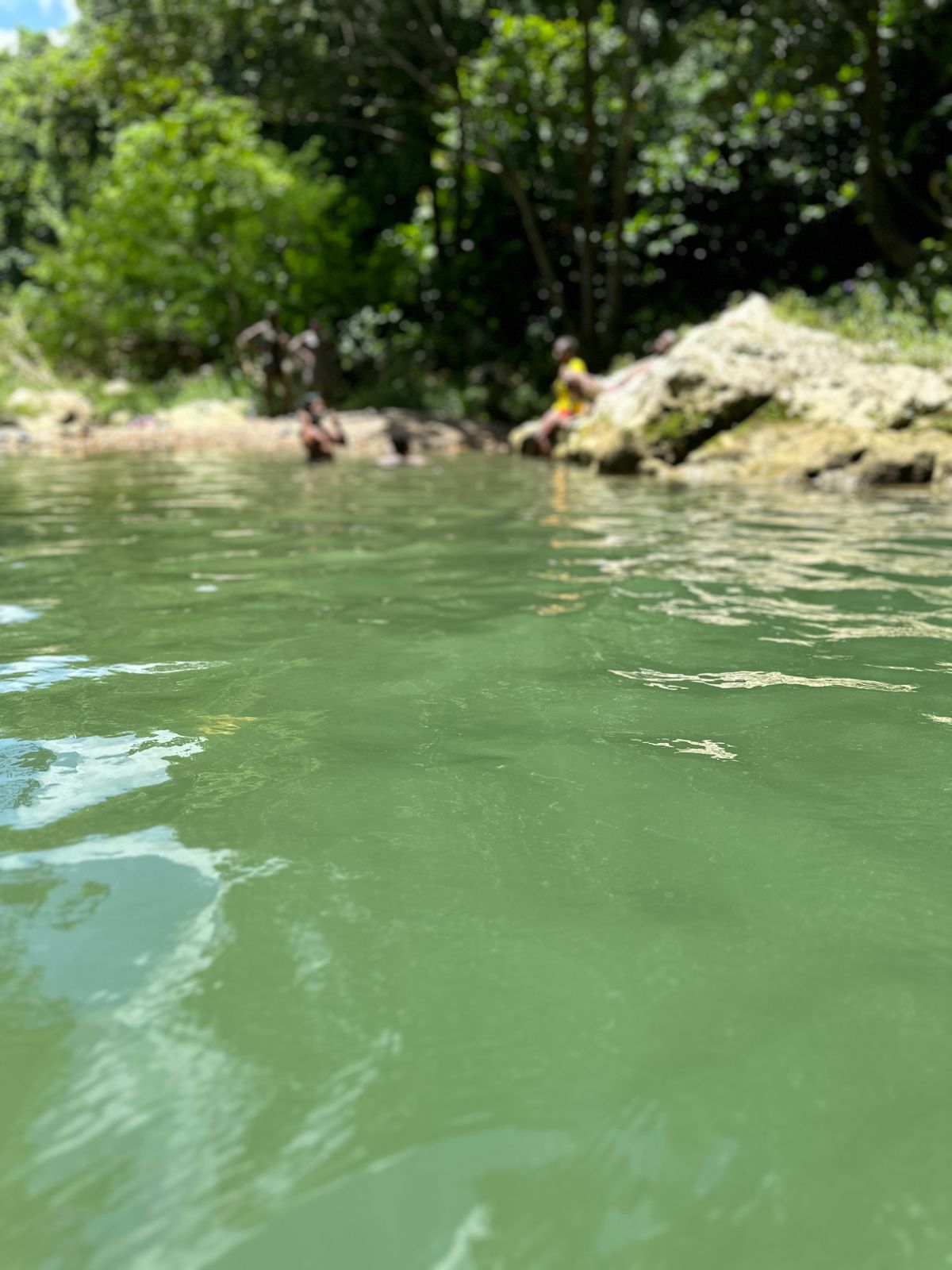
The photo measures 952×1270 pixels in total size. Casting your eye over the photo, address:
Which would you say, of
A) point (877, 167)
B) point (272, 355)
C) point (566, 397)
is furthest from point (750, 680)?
point (272, 355)

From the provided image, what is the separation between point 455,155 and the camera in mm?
19000

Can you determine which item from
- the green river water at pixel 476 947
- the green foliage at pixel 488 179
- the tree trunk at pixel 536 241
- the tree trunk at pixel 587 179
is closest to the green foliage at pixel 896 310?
the green foliage at pixel 488 179

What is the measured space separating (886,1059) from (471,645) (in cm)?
238

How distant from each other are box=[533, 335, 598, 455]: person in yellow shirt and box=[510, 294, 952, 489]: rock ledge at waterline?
1.44m

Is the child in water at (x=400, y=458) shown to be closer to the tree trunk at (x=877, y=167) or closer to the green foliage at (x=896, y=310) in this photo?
the green foliage at (x=896, y=310)

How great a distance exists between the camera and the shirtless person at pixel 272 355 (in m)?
16.8

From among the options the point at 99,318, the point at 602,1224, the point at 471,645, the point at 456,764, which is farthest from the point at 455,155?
the point at 602,1224

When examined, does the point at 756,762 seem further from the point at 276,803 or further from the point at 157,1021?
the point at 157,1021

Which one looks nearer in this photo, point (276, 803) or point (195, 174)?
point (276, 803)

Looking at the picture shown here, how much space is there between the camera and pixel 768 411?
10633 millimetres

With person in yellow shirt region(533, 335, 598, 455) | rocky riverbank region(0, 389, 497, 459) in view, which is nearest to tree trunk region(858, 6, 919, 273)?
person in yellow shirt region(533, 335, 598, 455)

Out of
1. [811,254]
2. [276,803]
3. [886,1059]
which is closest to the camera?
[886,1059]

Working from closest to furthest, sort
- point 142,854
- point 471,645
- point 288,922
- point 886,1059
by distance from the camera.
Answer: point 886,1059, point 288,922, point 142,854, point 471,645

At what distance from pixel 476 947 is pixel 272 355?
16.7 meters
